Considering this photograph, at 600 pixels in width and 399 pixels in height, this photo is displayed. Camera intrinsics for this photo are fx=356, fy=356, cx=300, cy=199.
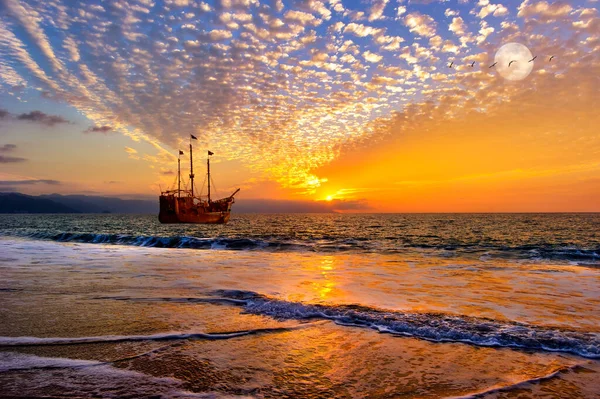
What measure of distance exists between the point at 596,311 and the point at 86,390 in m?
12.2

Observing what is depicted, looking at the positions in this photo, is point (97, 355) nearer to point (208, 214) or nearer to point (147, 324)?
point (147, 324)

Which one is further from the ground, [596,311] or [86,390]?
[86,390]

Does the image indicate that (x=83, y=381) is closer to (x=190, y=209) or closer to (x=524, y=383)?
(x=524, y=383)

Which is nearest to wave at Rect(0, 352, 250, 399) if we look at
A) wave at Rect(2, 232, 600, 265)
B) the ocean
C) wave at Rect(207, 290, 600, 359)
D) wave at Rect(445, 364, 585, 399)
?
the ocean

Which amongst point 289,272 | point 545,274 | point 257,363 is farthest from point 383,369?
point 545,274

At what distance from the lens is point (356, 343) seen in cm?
692

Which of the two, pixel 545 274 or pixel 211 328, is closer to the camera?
pixel 211 328

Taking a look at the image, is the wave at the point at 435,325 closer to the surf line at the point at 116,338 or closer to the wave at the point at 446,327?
the wave at the point at 446,327

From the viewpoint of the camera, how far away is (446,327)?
796 centimetres

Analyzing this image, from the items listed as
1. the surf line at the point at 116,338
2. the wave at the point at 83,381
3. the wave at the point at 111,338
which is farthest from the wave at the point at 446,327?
the wave at the point at 83,381

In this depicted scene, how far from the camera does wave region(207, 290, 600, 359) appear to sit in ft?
22.9

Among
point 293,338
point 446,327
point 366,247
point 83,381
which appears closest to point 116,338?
point 83,381

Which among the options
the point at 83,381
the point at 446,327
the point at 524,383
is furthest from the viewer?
the point at 446,327

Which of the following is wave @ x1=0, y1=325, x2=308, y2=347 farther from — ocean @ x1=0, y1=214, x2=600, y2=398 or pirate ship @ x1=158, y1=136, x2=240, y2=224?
pirate ship @ x1=158, y1=136, x2=240, y2=224
